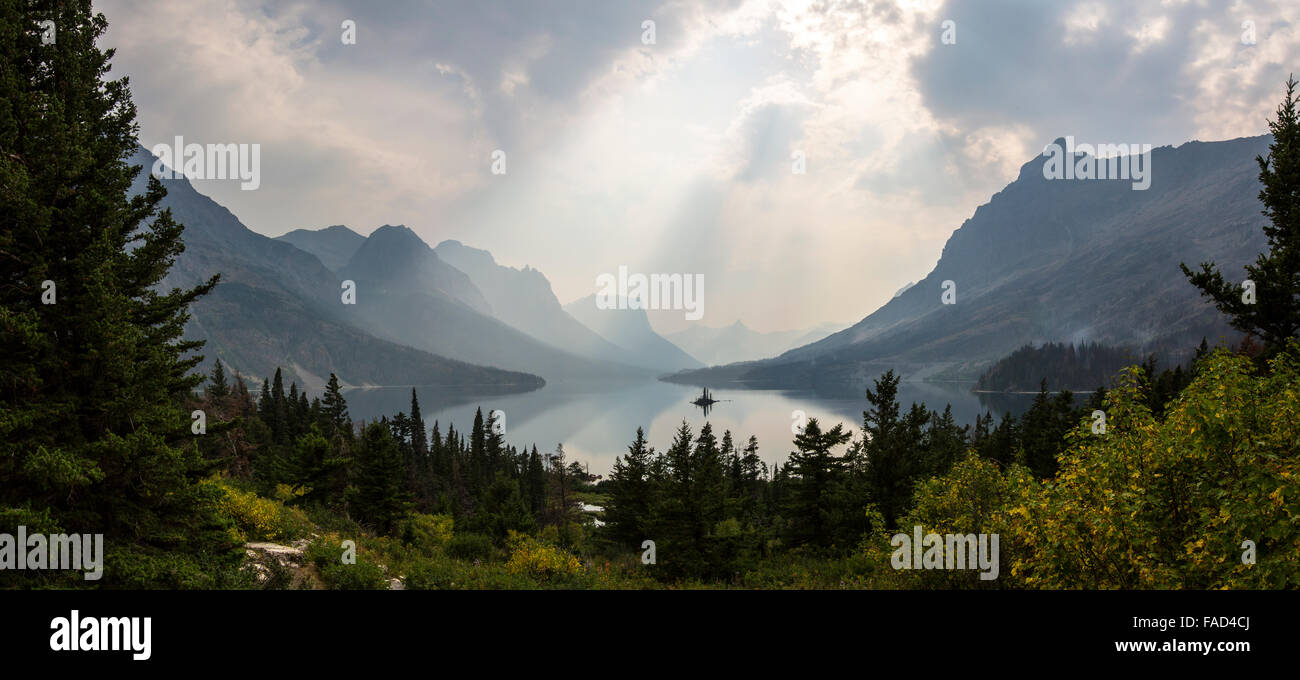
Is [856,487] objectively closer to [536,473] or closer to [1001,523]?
[1001,523]

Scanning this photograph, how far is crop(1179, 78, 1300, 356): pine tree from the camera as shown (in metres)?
18.1

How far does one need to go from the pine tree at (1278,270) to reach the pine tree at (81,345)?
34.2 m

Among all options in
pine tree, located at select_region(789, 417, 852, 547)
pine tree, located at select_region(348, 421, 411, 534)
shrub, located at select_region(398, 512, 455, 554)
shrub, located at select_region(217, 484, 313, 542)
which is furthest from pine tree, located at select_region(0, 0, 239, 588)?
pine tree, located at select_region(789, 417, 852, 547)

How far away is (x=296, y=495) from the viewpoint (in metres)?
31.5

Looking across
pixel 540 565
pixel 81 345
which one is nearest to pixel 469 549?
pixel 540 565

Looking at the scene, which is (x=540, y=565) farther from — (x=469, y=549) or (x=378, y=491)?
(x=378, y=491)

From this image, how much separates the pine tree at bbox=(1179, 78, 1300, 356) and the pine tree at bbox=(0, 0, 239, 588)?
34.2 m

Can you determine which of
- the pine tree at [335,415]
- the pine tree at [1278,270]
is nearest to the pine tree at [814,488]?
the pine tree at [1278,270]

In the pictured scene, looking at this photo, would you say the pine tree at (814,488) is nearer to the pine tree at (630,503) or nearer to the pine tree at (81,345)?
the pine tree at (630,503)
